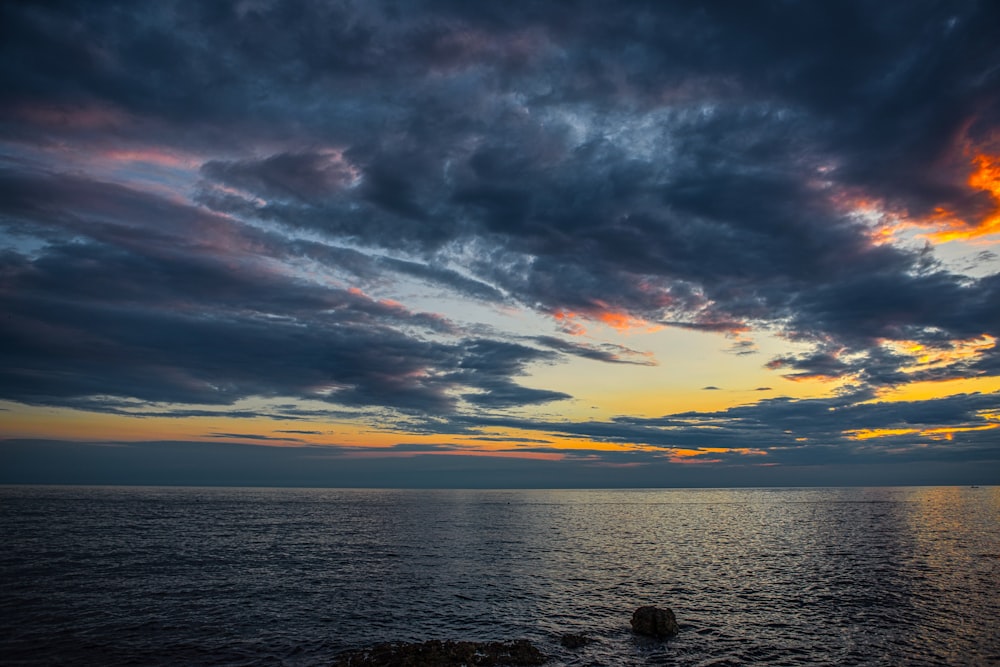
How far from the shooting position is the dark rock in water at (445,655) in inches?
1244

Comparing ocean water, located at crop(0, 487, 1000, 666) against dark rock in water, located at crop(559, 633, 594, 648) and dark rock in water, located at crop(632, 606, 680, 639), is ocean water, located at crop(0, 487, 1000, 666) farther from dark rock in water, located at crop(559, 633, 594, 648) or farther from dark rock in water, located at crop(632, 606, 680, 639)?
dark rock in water, located at crop(632, 606, 680, 639)

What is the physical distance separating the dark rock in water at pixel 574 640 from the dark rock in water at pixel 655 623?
445 centimetres

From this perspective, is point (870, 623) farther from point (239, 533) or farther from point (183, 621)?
point (239, 533)

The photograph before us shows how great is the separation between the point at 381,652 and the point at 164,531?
3462 inches

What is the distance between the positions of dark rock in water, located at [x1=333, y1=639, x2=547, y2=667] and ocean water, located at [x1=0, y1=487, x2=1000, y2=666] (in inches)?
80.0

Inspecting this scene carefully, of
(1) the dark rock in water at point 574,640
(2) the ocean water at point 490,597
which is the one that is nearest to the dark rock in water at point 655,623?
Result: (2) the ocean water at point 490,597

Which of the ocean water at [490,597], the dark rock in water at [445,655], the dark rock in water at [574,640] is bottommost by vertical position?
the ocean water at [490,597]

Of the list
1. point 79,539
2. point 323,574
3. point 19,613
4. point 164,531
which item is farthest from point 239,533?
point 19,613

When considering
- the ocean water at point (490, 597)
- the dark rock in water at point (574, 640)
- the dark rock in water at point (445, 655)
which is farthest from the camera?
the dark rock in water at point (574, 640)

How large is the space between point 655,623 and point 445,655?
16.0 meters

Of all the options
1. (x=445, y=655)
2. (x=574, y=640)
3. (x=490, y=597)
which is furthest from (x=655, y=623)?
(x=490, y=597)

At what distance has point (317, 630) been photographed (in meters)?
39.6

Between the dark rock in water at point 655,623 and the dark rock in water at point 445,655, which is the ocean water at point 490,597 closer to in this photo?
the dark rock in water at point 655,623

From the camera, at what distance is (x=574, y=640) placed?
36281 mm
